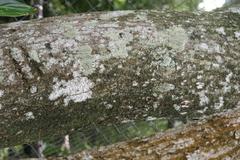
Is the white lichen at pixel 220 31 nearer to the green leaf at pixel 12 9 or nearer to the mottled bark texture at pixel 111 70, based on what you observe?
the mottled bark texture at pixel 111 70

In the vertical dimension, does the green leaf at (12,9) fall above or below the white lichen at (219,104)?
above

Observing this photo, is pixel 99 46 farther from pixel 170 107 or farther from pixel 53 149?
pixel 53 149

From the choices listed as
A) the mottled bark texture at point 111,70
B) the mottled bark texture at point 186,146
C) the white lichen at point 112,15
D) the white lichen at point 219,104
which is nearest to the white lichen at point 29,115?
the mottled bark texture at point 111,70

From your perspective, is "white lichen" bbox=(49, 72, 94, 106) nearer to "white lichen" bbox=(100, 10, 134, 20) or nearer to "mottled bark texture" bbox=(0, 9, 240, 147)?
"mottled bark texture" bbox=(0, 9, 240, 147)

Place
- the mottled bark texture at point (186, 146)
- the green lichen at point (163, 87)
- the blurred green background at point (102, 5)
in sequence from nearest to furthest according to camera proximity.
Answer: the mottled bark texture at point (186, 146) → the green lichen at point (163, 87) → the blurred green background at point (102, 5)

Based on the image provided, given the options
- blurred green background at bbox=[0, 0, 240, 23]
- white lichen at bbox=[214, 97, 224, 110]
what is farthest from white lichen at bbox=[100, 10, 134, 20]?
blurred green background at bbox=[0, 0, 240, 23]

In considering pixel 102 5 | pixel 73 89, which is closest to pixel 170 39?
pixel 73 89
